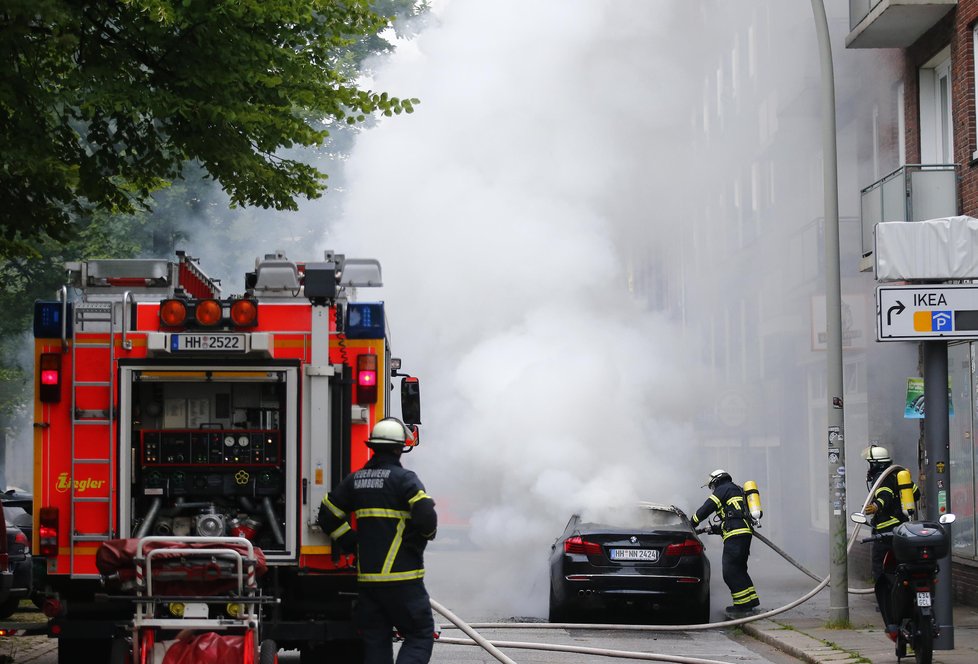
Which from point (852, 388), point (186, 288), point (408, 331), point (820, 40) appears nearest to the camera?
point (186, 288)

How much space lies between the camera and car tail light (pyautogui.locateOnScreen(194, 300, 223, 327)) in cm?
886

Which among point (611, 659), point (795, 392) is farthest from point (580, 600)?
point (795, 392)

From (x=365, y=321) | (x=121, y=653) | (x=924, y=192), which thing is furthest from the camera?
(x=924, y=192)

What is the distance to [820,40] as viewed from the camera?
1364 centimetres

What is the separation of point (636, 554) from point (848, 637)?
2132mm

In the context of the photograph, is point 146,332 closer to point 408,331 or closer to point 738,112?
point 408,331

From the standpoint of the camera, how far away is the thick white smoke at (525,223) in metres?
19.2

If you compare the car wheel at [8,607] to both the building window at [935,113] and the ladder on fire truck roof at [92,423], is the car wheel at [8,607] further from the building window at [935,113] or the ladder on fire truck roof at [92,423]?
the building window at [935,113]

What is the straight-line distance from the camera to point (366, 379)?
902cm

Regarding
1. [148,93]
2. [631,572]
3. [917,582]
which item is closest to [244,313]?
[148,93]

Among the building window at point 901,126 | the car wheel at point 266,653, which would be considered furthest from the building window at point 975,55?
the car wheel at point 266,653

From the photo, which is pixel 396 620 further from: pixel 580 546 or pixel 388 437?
pixel 580 546

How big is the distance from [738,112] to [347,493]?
2118 centimetres

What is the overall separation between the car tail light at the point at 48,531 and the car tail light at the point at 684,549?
655 cm
